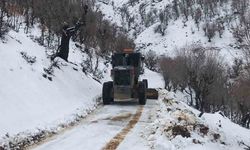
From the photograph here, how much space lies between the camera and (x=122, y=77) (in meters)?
24.4

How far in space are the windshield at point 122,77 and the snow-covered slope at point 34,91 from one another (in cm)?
190

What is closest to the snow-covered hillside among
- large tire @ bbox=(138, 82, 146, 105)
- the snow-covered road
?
large tire @ bbox=(138, 82, 146, 105)

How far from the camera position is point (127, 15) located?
579ft

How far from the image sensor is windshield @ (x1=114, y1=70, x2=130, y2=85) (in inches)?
955

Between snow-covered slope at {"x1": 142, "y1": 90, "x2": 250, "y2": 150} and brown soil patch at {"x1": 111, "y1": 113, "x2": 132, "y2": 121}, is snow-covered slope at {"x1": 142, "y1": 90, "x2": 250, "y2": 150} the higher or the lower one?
the lower one

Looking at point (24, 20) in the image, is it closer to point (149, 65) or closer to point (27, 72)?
point (27, 72)

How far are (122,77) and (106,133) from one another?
10.8 meters

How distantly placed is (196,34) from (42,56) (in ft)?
342

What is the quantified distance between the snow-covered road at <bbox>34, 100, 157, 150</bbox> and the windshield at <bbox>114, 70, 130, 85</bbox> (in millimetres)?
4326

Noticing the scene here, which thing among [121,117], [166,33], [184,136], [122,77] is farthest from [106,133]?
[166,33]

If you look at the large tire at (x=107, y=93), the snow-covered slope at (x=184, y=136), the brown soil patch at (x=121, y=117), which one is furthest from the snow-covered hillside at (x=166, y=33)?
the snow-covered slope at (x=184, y=136)

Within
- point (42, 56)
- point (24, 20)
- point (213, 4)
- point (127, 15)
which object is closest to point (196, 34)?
point (213, 4)

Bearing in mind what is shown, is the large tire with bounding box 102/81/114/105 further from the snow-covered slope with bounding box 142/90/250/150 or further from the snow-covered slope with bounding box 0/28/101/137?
the snow-covered slope with bounding box 142/90/250/150

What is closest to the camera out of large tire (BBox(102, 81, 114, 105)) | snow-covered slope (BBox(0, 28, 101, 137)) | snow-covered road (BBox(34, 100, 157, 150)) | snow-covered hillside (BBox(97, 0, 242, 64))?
snow-covered road (BBox(34, 100, 157, 150))
